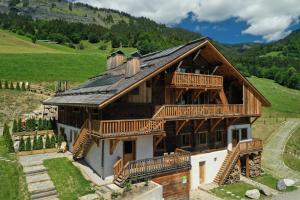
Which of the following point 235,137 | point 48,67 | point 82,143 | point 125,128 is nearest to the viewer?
point 125,128

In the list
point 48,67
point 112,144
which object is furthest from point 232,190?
point 48,67

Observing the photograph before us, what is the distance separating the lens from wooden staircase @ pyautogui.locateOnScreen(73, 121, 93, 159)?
22.9m

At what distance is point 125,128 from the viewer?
67.1ft

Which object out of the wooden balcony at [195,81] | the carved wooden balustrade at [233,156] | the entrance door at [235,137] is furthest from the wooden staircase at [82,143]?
the entrance door at [235,137]

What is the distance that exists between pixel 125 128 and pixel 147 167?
10.5 ft

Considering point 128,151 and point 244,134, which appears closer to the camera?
point 128,151

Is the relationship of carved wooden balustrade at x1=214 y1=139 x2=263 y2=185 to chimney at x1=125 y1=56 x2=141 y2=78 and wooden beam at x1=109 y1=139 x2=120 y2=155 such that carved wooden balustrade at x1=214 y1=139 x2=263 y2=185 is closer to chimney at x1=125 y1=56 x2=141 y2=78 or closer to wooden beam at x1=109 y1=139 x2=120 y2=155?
wooden beam at x1=109 y1=139 x2=120 y2=155

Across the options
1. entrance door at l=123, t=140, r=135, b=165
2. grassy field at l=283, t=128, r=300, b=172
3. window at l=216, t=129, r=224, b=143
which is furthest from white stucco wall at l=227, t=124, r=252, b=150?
entrance door at l=123, t=140, r=135, b=165

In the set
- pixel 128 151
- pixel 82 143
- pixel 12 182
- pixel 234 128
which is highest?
pixel 234 128

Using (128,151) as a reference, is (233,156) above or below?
below

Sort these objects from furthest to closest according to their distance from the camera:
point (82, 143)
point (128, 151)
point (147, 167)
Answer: point (82, 143) → point (128, 151) → point (147, 167)

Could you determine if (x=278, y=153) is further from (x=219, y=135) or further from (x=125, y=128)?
(x=125, y=128)

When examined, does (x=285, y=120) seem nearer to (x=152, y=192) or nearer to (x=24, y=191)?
(x=152, y=192)

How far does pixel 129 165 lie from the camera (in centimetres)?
2022
